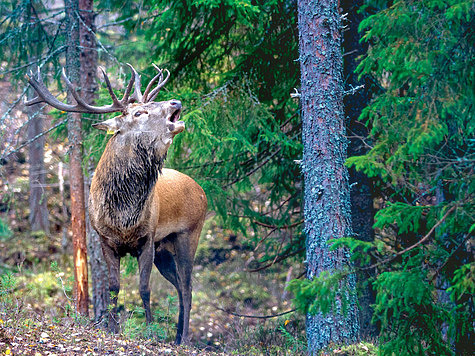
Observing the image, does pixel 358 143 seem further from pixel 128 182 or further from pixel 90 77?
pixel 90 77

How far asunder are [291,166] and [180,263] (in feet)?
8.46

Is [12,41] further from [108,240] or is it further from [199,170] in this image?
[108,240]

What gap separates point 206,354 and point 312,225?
6.47 feet

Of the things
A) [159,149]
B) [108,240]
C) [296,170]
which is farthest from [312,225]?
[296,170]

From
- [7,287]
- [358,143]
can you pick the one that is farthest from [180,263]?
[358,143]

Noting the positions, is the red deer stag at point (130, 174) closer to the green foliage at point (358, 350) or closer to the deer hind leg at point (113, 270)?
the deer hind leg at point (113, 270)

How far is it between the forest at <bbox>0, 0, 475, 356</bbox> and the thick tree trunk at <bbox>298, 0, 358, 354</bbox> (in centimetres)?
2

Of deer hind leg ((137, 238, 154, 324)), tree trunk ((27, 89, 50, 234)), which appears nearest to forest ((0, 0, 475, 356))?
deer hind leg ((137, 238, 154, 324))

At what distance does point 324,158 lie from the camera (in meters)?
6.19

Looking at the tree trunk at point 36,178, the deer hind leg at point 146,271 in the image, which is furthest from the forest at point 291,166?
the tree trunk at point 36,178

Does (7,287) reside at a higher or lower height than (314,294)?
lower

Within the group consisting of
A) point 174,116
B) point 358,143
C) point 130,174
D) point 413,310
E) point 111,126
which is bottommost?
point 413,310

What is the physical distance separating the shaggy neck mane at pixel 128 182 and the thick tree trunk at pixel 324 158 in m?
1.99

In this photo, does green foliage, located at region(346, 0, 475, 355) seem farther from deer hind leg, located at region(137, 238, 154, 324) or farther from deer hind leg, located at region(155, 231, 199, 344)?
deer hind leg, located at region(155, 231, 199, 344)
